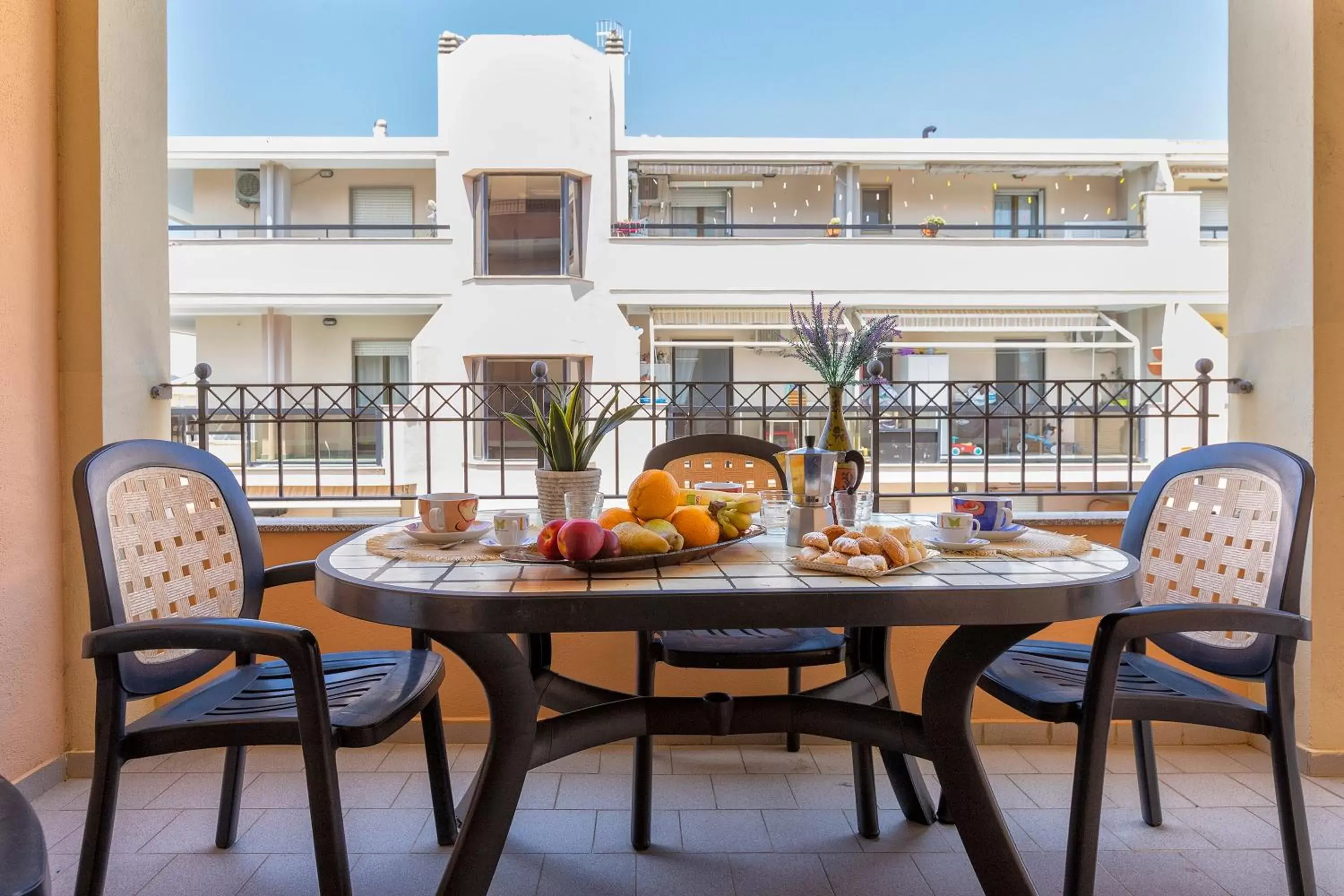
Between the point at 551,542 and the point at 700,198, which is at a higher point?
the point at 700,198

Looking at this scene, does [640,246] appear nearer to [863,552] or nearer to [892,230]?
[892,230]

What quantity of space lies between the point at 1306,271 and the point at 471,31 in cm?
997

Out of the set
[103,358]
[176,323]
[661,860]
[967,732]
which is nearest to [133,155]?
[103,358]

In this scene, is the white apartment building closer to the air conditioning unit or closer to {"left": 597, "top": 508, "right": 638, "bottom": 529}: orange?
the air conditioning unit

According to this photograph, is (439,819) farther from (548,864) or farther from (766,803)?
(766,803)

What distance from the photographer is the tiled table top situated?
1.16 meters

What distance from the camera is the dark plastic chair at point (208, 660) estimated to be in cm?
128

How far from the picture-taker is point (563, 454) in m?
1.64

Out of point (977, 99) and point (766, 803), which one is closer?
point (766, 803)

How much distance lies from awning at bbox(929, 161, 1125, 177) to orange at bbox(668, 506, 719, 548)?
1123 centimetres

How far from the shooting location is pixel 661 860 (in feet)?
6.05

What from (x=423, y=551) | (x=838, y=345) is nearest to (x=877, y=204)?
(x=838, y=345)

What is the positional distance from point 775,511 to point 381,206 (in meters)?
11.5

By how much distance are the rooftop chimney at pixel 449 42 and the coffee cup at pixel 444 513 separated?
33.8 feet
